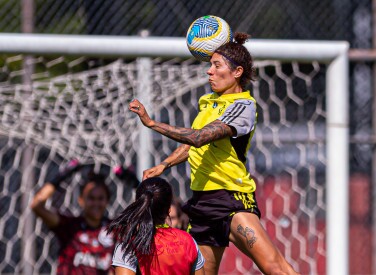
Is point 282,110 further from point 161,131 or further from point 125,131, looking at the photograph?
point 161,131

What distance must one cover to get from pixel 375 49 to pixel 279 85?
3.91ft

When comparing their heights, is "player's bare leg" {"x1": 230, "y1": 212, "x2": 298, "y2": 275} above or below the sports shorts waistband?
below

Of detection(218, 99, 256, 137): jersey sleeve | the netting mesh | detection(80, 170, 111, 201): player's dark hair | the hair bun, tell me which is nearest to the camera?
detection(218, 99, 256, 137): jersey sleeve

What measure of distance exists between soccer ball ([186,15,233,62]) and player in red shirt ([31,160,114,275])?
2.00 m

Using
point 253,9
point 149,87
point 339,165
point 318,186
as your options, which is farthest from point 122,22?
point 339,165

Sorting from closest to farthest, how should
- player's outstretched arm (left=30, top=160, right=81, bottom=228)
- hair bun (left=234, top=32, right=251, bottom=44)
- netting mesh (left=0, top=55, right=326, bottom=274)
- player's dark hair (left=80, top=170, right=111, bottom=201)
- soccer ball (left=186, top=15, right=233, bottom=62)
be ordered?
soccer ball (left=186, top=15, right=233, bottom=62)
hair bun (left=234, top=32, right=251, bottom=44)
player's outstretched arm (left=30, top=160, right=81, bottom=228)
player's dark hair (left=80, top=170, right=111, bottom=201)
netting mesh (left=0, top=55, right=326, bottom=274)

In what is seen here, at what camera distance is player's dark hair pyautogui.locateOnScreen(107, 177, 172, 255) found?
14.1ft

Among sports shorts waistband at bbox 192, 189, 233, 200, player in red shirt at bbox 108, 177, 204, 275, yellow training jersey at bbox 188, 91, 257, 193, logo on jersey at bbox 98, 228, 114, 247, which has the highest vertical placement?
yellow training jersey at bbox 188, 91, 257, 193

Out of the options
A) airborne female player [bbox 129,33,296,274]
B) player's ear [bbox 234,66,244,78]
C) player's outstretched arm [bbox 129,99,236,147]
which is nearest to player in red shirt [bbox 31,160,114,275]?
airborne female player [bbox 129,33,296,274]

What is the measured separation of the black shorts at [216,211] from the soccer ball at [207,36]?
2.42 ft

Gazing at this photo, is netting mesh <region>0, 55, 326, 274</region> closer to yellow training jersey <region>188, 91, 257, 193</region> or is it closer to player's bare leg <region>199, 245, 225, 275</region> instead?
yellow training jersey <region>188, 91, 257, 193</region>

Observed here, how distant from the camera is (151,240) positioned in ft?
14.2

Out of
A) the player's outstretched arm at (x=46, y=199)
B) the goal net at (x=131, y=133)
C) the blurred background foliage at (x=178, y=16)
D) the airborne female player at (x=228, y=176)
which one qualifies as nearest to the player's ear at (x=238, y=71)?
the airborne female player at (x=228, y=176)

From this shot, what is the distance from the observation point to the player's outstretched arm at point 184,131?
422 cm
